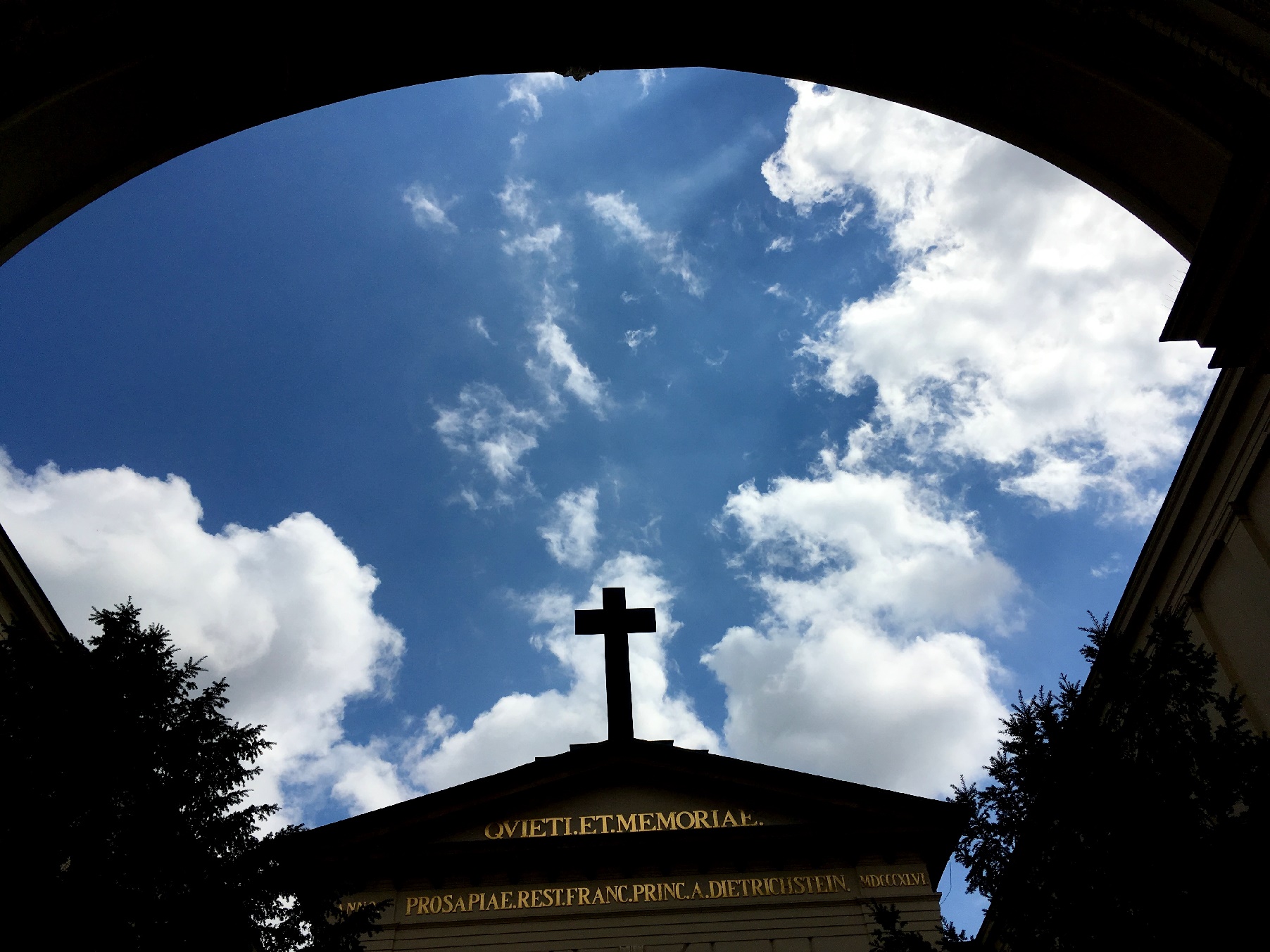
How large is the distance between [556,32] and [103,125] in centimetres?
404

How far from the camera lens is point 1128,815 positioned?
7.25 meters

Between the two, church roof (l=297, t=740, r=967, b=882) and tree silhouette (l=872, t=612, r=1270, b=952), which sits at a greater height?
church roof (l=297, t=740, r=967, b=882)

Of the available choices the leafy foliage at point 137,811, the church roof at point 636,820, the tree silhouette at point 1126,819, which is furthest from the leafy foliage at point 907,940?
the church roof at point 636,820

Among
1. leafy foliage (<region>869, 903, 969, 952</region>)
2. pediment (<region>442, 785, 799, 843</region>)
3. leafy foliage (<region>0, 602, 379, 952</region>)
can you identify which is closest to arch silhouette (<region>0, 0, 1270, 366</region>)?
leafy foliage (<region>0, 602, 379, 952</region>)

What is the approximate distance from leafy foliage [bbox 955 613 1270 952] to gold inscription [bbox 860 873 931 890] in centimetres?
716

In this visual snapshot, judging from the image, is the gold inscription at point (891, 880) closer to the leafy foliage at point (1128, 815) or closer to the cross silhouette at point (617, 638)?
the cross silhouette at point (617, 638)

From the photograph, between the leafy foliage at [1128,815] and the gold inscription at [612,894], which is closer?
the leafy foliage at [1128,815]

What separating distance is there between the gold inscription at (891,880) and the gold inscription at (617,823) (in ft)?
6.38

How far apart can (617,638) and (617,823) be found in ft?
11.9

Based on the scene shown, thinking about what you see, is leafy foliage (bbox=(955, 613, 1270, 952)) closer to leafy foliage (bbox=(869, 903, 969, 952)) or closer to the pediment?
leafy foliage (bbox=(869, 903, 969, 952))

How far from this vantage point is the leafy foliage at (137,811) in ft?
23.4

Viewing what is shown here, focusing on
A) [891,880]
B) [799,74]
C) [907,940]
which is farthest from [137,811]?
[891,880]

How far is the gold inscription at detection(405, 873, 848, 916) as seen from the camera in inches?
585

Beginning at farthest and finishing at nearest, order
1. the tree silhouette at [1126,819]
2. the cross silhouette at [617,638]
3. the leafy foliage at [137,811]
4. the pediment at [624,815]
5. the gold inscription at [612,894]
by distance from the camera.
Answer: the cross silhouette at [617,638]
the pediment at [624,815]
the gold inscription at [612,894]
the leafy foliage at [137,811]
the tree silhouette at [1126,819]
